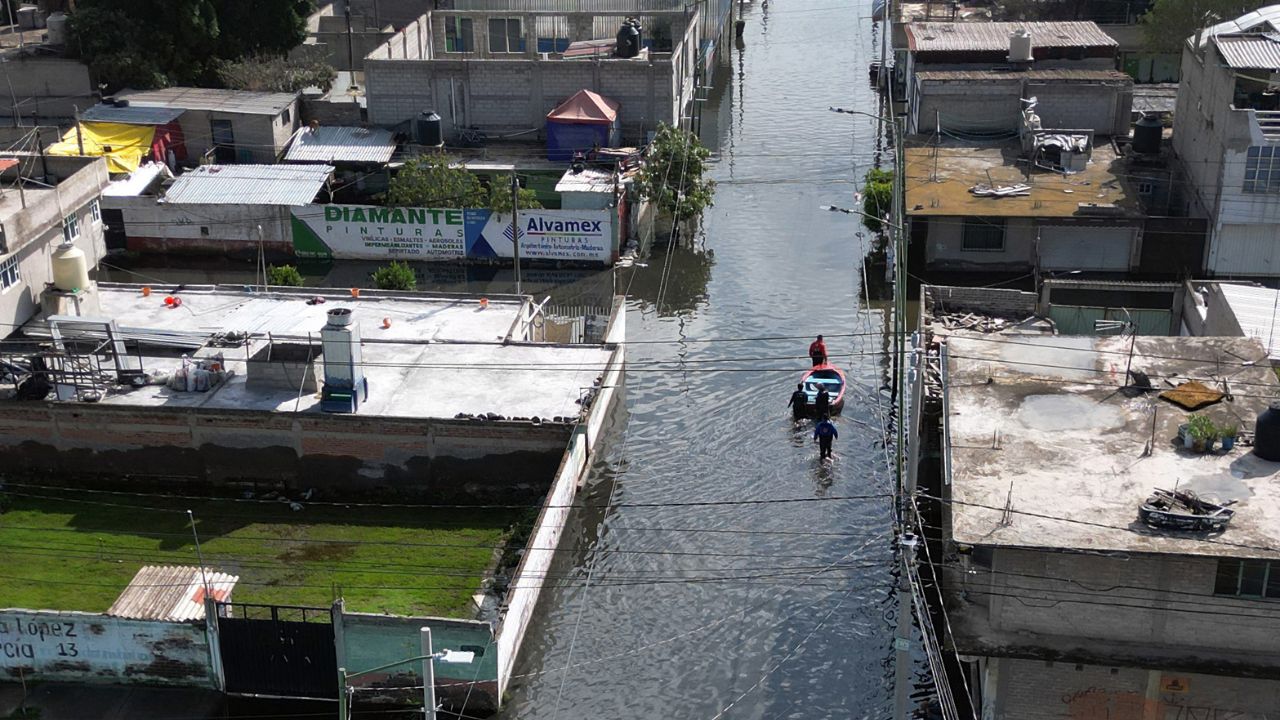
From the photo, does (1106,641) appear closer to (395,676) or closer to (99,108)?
(395,676)

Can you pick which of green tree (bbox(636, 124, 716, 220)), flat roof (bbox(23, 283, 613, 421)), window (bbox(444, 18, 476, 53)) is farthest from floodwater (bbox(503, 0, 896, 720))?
window (bbox(444, 18, 476, 53))

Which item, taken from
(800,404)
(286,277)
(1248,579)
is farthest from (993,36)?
(1248,579)

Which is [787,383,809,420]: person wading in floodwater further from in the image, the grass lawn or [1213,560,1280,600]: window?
[1213,560,1280,600]: window

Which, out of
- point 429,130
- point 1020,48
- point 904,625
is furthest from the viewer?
point 1020,48

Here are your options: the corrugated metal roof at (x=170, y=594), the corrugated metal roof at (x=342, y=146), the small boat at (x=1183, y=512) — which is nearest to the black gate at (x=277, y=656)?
the corrugated metal roof at (x=170, y=594)

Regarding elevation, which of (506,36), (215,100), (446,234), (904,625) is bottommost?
(446,234)

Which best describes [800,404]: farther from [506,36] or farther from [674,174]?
[506,36]
